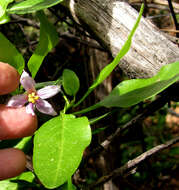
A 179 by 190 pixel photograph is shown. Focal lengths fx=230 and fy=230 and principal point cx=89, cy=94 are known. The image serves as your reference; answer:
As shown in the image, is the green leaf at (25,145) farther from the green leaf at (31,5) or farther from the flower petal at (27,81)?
the green leaf at (31,5)

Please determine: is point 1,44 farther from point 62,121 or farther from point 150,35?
point 150,35

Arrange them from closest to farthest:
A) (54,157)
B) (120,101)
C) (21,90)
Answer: (54,157) < (120,101) < (21,90)

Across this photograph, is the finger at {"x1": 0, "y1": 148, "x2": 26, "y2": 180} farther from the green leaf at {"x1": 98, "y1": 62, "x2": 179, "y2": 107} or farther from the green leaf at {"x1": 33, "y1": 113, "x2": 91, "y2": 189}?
the green leaf at {"x1": 98, "y1": 62, "x2": 179, "y2": 107}

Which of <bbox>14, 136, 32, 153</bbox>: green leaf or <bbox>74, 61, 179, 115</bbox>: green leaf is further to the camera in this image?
<bbox>14, 136, 32, 153</bbox>: green leaf

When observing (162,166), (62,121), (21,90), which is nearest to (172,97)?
(62,121)

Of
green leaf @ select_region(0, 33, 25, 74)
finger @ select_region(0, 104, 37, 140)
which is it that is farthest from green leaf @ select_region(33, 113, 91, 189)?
green leaf @ select_region(0, 33, 25, 74)

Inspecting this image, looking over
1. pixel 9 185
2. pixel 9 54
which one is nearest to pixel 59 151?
pixel 9 54

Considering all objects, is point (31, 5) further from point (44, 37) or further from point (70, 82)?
point (70, 82)
